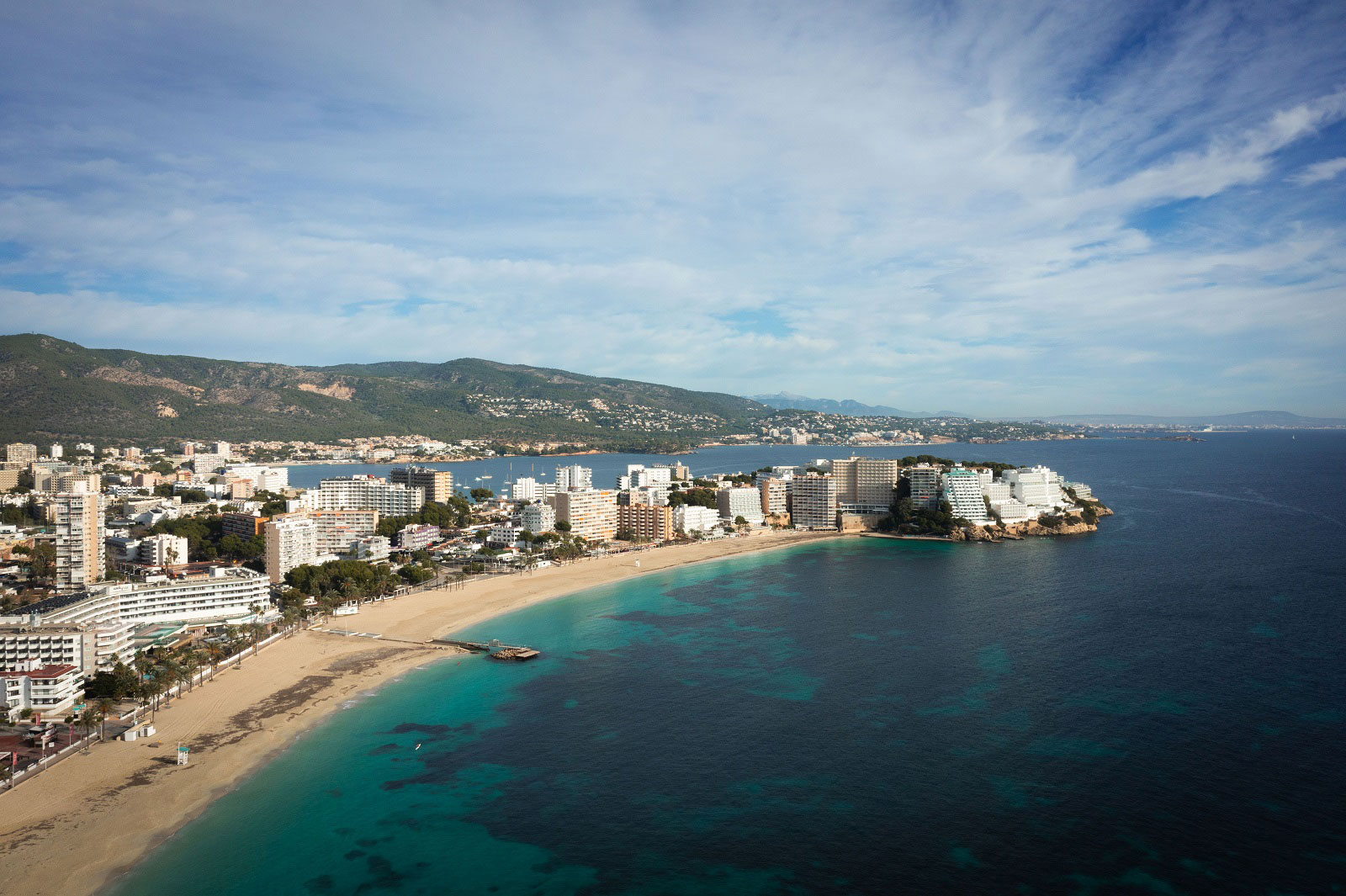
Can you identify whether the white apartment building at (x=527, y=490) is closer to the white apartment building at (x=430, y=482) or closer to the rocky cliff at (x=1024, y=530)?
the white apartment building at (x=430, y=482)

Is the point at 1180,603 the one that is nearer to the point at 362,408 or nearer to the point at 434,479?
the point at 434,479

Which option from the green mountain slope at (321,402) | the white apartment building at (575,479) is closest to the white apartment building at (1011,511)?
the white apartment building at (575,479)

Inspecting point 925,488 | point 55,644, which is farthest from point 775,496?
point 55,644

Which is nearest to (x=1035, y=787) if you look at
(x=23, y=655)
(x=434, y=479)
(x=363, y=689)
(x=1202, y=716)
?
(x=1202, y=716)

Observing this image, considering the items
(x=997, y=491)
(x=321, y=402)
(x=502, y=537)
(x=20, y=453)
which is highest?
(x=321, y=402)

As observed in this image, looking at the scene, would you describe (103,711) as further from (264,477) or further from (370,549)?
(264,477)

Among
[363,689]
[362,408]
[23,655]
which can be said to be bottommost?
[363,689]
